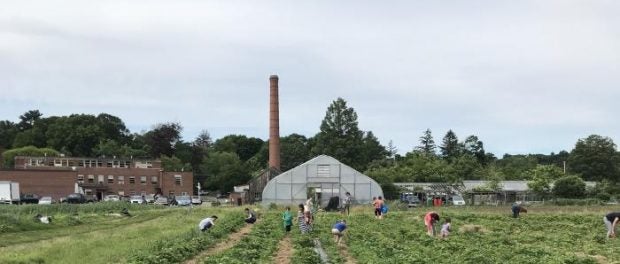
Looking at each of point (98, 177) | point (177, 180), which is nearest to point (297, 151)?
point (177, 180)

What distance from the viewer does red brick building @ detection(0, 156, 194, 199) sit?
98.6 m

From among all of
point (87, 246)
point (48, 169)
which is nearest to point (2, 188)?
point (48, 169)

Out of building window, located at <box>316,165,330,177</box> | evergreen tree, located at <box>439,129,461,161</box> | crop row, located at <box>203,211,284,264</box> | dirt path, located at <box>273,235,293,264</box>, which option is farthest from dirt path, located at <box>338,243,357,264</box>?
evergreen tree, located at <box>439,129,461,161</box>

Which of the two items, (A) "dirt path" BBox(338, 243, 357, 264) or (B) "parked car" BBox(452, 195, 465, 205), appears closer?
(A) "dirt path" BBox(338, 243, 357, 264)

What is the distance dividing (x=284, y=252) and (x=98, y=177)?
3618 inches

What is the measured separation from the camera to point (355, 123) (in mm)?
129875

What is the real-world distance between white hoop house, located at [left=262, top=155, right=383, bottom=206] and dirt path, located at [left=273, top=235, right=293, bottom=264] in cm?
2967

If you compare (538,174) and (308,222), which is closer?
(308,222)

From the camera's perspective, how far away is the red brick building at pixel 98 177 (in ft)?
324

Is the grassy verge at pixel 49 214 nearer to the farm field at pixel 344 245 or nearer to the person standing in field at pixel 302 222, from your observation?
the farm field at pixel 344 245

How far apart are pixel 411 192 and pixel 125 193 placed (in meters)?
51.9

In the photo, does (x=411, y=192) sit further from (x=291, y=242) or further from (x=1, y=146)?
(x=1, y=146)

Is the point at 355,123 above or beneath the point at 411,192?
above

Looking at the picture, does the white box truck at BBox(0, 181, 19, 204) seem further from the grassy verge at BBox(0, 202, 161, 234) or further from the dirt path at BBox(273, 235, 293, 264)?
the dirt path at BBox(273, 235, 293, 264)
